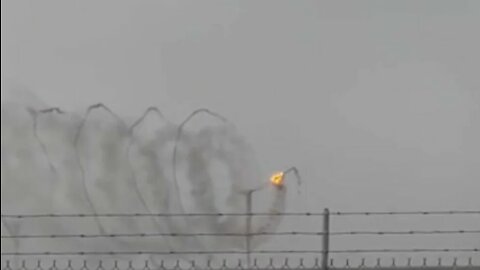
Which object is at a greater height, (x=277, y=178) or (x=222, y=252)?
(x=277, y=178)

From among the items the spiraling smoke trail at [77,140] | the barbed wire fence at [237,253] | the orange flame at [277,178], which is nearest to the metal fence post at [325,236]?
the barbed wire fence at [237,253]

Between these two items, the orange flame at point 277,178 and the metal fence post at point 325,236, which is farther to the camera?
the orange flame at point 277,178

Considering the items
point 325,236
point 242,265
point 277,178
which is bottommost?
point 242,265

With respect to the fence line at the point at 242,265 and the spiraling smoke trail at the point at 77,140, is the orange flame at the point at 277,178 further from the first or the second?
the spiraling smoke trail at the point at 77,140

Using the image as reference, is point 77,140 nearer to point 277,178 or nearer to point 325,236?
point 277,178

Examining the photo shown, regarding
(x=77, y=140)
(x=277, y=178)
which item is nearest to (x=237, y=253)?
(x=277, y=178)

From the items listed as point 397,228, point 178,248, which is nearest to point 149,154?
point 178,248

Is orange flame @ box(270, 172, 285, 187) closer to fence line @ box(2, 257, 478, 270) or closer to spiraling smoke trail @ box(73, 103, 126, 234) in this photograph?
fence line @ box(2, 257, 478, 270)

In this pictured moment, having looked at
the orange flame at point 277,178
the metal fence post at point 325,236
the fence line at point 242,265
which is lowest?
the fence line at point 242,265

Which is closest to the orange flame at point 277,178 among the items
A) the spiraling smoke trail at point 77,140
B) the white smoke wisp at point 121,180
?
the white smoke wisp at point 121,180

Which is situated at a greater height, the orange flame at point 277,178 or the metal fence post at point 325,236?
the orange flame at point 277,178
